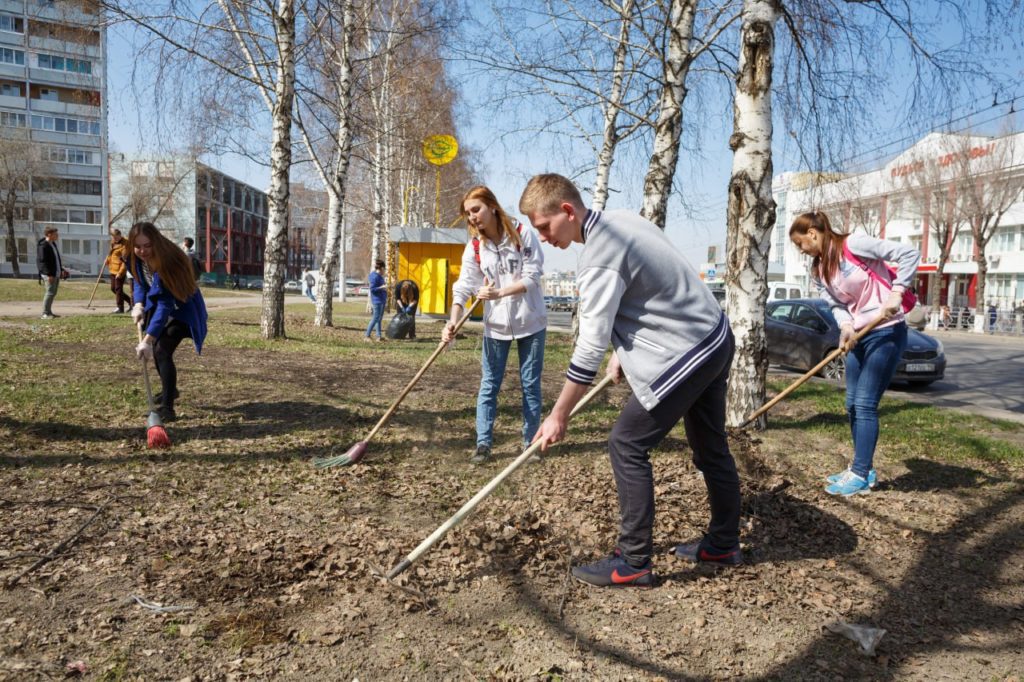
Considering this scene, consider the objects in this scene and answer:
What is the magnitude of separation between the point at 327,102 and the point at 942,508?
11.7 metres

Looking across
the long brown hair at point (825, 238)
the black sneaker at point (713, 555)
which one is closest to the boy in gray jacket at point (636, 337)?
the black sneaker at point (713, 555)

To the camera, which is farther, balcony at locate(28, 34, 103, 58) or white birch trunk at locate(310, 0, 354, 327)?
white birch trunk at locate(310, 0, 354, 327)

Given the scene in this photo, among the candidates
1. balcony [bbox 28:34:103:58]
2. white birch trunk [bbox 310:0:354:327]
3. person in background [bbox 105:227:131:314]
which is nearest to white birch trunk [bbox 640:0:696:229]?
white birch trunk [bbox 310:0:354:327]

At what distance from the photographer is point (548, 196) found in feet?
9.66

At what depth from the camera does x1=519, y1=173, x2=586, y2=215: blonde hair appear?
9.64 ft

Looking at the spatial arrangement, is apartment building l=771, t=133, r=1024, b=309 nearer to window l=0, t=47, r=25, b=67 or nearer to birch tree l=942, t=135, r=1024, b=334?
birch tree l=942, t=135, r=1024, b=334

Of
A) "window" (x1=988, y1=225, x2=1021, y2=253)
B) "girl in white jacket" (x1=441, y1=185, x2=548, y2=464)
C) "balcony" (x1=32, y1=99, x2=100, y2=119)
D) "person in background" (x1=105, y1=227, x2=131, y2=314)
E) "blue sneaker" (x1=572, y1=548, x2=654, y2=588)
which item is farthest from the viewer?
"balcony" (x1=32, y1=99, x2=100, y2=119)

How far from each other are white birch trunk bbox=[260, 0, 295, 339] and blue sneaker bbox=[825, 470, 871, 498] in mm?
9133

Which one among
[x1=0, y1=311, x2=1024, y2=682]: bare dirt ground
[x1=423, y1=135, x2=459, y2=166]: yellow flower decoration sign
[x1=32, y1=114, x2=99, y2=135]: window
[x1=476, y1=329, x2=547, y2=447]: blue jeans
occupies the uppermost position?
[x1=32, y1=114, x2=99, y2=135]: window

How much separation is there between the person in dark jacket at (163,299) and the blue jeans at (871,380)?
473 centimetres

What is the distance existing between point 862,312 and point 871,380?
1.46ft

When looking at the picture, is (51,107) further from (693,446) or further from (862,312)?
(693,446)

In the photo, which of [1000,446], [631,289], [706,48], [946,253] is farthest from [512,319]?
[946,253]

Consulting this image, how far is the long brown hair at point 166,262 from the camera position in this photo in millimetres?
5297
